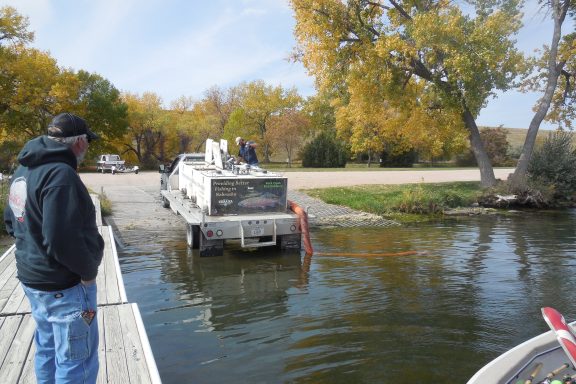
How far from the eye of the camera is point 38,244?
311cm

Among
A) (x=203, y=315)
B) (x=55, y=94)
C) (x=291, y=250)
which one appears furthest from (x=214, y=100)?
(x=203, y=315)

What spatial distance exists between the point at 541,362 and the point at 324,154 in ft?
178

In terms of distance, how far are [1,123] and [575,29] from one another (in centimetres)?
4266

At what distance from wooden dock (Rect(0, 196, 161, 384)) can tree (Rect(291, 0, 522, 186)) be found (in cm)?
1826

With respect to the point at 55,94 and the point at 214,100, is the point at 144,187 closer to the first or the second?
the point at 55,94

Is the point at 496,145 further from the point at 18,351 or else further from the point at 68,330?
the point at 68,330

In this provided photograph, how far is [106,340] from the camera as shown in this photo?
479 centimetres

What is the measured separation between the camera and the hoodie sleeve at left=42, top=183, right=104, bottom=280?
296 centimetres

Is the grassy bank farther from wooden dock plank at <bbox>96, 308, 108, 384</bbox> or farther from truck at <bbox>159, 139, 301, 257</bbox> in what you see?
wooden dock plank at <bbox>96, 308, 108, 384</bbox>

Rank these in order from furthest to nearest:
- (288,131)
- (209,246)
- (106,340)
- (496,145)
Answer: (496,145)
(288,131)
(209,246)
(106,340)

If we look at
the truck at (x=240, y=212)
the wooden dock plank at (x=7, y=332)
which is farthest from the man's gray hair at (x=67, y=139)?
the truck at (x=240, y=212)

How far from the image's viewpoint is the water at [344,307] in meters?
5.87

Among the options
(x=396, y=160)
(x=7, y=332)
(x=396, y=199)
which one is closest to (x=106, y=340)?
(x=7, y=332)

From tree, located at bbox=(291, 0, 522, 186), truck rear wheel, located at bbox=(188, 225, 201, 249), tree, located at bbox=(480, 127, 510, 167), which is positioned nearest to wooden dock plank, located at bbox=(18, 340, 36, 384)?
truck rear wheel, located at bbox=(188, 225, 201, 249)
